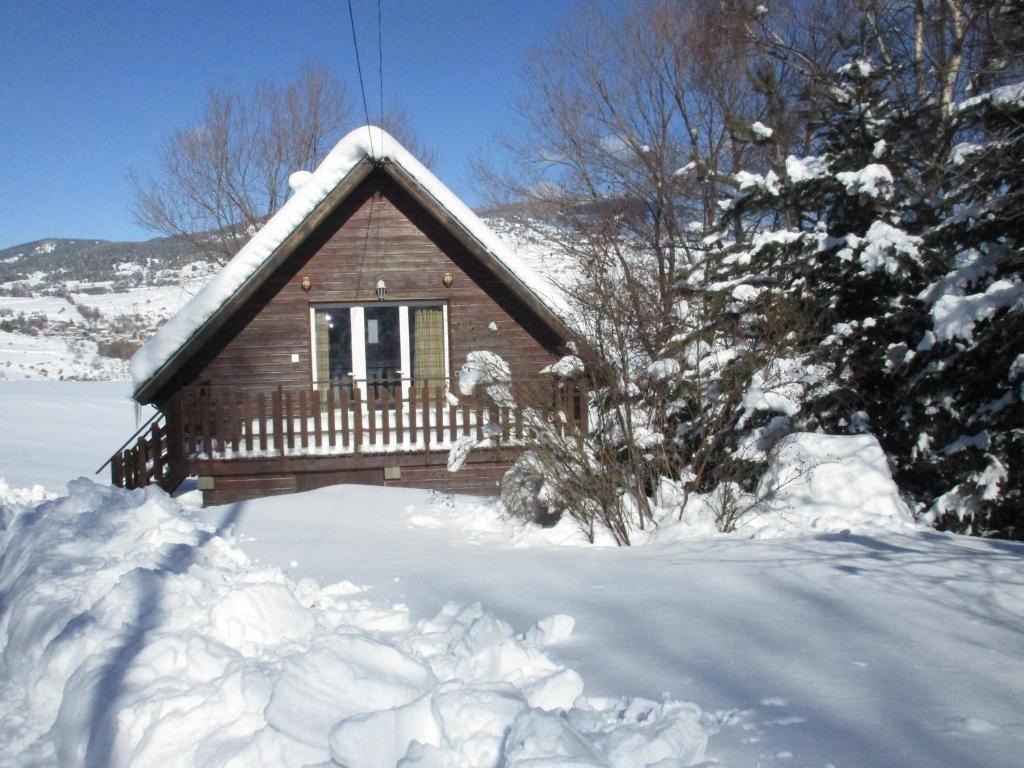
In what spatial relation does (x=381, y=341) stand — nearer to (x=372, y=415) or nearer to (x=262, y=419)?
(x=372, y=415)

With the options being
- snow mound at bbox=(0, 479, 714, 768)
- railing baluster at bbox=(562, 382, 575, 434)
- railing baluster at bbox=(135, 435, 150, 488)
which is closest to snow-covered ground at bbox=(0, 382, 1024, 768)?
snow mound at bbox=(0, 479, 714, 768)

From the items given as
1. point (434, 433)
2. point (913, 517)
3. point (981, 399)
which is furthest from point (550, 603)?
point (434, 433)

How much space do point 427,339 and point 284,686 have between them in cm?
930

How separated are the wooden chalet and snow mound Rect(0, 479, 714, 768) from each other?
161 inches

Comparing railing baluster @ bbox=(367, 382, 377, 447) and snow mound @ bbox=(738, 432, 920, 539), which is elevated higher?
railing baluster @ bbox=(367, 382, 377, 447)

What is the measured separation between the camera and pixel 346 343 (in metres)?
12.0

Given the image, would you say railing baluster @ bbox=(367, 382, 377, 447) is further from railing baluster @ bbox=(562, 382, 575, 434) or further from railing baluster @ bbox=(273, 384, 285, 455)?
railing baluster @ bbox=(562, 382, 575, 434)

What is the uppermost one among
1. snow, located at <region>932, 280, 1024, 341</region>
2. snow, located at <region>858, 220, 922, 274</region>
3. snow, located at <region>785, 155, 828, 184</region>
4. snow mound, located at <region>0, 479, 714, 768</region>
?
snow, located at <region>785, 155, 828, 184</region>

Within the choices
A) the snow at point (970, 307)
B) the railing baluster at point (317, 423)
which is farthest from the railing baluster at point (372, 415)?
the snow at point (970, 307)

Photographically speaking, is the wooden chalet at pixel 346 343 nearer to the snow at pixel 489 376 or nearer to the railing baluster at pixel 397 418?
the railing baluster at pixel 397 418

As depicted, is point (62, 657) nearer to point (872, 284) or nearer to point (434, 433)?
point (434, 433)

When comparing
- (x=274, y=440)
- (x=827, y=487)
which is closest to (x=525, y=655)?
(x=827, y=487)

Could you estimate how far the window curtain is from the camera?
39.3 feet

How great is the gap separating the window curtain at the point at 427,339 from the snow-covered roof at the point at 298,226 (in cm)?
175
